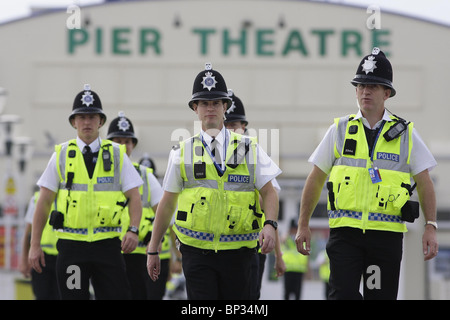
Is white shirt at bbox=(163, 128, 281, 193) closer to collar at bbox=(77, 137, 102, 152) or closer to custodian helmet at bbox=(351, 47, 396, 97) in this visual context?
custodian helmet at bbox=(351, 47, 396, 97)

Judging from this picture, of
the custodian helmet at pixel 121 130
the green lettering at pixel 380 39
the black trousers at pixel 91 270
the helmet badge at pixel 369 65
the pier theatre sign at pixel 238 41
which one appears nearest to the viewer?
the helmet badge at pixel 369 65

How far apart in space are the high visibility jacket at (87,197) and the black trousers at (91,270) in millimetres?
80

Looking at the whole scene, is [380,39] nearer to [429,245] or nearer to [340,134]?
[340,134]

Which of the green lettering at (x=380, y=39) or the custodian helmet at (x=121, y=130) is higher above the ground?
the green lettering at (x=380, y=39)

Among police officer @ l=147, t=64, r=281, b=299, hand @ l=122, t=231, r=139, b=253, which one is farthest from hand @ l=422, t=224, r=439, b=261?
hand @ l=122, t=231, r=139, b=253

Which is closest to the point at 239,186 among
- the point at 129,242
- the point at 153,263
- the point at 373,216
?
the point at 153,263

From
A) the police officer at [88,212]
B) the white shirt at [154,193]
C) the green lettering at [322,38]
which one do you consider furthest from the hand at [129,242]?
the green lettering at [322,38]

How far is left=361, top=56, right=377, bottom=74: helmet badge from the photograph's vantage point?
7.25 m

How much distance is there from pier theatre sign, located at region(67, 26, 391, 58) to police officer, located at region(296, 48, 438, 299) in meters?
26.2

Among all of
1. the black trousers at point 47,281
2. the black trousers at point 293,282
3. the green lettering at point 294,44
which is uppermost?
the green lettering at point 294,44

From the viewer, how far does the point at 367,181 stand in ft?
23.1

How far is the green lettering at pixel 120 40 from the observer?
109 ft

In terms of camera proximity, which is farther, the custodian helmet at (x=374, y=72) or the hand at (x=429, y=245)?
the custodian helmet at (x=374, y=72)

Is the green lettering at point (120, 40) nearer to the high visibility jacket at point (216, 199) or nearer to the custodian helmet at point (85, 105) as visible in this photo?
the custodian helmet at point (85, 105)
